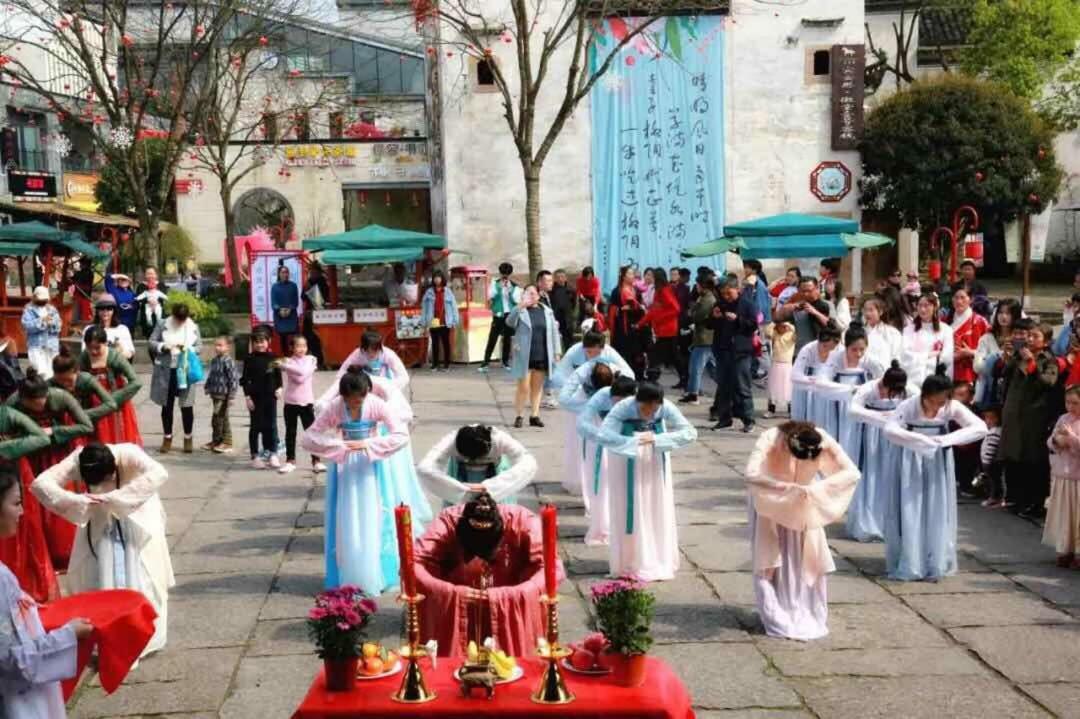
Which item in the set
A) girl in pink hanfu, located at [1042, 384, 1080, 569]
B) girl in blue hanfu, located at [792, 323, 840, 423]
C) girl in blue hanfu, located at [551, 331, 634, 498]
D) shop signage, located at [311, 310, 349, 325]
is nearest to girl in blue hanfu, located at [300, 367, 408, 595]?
girl in blue hanfu, located at [551, 331, 634, 498]

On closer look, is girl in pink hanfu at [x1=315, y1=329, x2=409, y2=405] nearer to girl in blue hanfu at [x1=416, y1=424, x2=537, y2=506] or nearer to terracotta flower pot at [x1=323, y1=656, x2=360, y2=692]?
girl in blue hanfu at [x1=416, y1=424, x2=537, y2=506]

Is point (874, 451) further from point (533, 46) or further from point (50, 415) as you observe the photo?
point (533, 46)

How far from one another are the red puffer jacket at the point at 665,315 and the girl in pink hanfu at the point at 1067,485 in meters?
8.29

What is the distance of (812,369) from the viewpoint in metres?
11.5

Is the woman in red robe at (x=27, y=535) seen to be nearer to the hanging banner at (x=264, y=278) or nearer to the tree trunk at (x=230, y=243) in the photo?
the hanging banner at (x=264, y=278)

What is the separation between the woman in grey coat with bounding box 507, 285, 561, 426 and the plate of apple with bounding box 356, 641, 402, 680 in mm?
9119

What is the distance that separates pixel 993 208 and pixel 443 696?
26.8 meters

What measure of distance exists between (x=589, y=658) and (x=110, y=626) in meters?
1.99

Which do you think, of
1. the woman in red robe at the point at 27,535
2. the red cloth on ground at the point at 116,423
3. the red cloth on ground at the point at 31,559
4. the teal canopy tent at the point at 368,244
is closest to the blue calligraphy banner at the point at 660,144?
the teal canopy tent at the point at 368,244

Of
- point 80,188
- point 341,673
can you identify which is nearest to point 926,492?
point 341,673

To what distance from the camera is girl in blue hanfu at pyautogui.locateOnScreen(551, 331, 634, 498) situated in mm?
11211

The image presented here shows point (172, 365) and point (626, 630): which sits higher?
point (172, 365)

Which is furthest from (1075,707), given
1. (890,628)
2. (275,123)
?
(275,123)

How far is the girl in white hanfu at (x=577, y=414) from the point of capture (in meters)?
10.4
